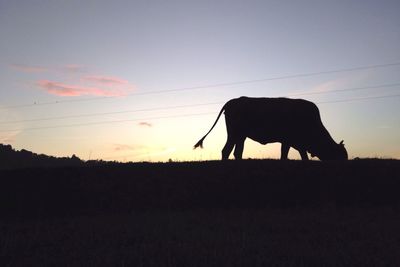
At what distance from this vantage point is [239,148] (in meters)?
18.4

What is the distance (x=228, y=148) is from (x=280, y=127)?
2569mm

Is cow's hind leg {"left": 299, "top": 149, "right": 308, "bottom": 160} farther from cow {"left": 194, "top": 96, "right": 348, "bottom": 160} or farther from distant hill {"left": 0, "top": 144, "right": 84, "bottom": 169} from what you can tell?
distant hill {"left": 0, "top": 144, "right": 84, "bottom": 169}

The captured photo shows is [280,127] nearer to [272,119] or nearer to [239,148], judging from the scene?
[272,119]

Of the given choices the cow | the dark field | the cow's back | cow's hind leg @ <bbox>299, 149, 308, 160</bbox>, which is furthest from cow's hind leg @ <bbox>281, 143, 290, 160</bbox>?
the dark field

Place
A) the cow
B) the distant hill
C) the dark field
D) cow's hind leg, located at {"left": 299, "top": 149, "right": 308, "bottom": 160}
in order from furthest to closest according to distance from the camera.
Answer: the distant hill < cow's hind leg, located at {"left": 299, "top": 149, "right": 308, "bottom": 160} < the cow < the dark field

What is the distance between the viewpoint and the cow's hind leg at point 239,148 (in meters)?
18.2

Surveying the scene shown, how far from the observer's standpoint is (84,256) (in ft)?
20.3

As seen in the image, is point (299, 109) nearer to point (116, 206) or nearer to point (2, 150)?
point (116, 206)

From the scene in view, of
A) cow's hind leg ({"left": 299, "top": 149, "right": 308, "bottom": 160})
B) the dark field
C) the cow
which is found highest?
the cow

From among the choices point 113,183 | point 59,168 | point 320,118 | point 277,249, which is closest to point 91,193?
point 113,183

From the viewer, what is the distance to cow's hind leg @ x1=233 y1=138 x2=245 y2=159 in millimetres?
18203

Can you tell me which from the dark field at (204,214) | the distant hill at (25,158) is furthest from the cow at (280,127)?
the distant hill at (25,158)

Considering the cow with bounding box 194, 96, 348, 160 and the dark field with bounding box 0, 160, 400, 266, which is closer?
the dark field with bounding box 0, 160, 400, 266

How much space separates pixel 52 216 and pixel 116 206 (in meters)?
1.64
